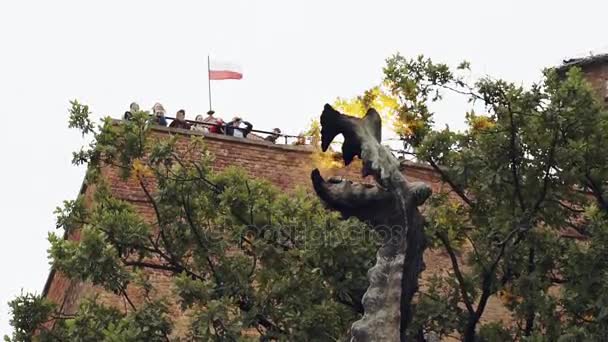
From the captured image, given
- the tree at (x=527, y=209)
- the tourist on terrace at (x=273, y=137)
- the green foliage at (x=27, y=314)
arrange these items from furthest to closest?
the tourist on terrace at (x=273, y=137)
the green foliage at (x=27, y=314)
the tree at (x=527, y=209)

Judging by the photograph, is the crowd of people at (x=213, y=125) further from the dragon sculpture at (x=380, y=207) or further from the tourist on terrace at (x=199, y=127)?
the dragon sculpture at (x=380, y=207)

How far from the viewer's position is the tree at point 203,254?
16703 millimetres

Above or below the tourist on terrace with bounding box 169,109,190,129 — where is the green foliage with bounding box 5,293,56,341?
below

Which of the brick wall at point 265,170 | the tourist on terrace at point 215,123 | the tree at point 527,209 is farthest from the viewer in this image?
the tourist on terrace at point 215,123

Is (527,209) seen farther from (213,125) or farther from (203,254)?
(213,125)

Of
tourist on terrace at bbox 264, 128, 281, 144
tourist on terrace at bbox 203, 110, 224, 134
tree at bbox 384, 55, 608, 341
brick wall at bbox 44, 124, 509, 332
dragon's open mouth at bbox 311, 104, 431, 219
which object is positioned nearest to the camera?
dragon's open mouth at bbox 311, 104, 431, 219

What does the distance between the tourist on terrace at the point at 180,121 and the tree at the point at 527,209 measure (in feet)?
26.5

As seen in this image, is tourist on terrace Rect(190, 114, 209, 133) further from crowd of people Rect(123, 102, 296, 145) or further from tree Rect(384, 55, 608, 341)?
tree Rect(384, 55, 608, 341)

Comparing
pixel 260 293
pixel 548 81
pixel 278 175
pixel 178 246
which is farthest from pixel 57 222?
pixel 278 175

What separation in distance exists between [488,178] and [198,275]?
3.58 m

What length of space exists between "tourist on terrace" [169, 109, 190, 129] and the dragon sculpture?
14972mm

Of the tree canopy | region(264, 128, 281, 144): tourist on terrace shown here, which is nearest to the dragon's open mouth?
the tree canopy

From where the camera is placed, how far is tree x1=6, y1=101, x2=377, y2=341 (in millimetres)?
16703

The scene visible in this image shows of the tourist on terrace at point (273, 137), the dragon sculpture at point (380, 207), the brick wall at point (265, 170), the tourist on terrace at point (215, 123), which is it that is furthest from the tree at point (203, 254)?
the tourist on terrace at point (273, 137)
